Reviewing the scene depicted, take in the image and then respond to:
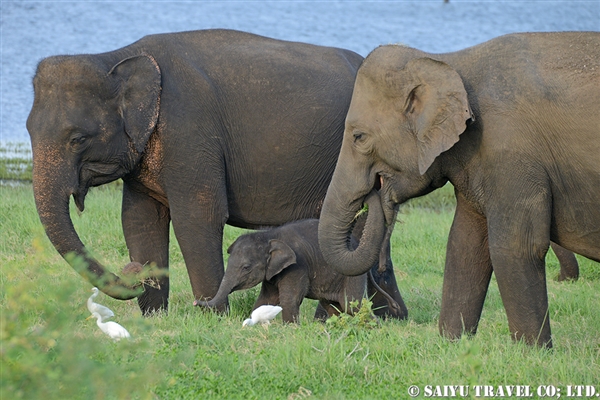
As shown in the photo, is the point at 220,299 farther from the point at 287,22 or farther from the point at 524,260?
the point at 287,22

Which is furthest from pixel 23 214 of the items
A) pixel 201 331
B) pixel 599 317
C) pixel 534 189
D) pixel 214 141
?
pixel 534 189

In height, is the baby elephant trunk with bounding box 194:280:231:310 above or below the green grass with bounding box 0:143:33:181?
above

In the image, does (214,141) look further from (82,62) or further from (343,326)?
(343,326)

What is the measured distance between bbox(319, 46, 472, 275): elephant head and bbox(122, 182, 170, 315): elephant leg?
2.12 metres

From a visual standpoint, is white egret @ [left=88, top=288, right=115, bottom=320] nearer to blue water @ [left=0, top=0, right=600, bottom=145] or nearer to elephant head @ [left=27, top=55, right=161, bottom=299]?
elephant head @ [left=27, top=55, right=161, bottom=299]

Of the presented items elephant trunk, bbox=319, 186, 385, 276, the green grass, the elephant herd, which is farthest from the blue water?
elephant trunk, bbox=319, 186, 385, 276

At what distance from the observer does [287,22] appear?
4025 cm

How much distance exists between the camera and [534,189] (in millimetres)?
5688

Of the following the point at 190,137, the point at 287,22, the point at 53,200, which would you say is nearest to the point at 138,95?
the point at 190,137

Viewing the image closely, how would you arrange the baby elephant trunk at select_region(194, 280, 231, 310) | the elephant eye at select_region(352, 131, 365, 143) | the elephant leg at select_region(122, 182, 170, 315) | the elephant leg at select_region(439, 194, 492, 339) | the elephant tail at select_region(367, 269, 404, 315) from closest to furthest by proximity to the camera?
the elephant eye at select_region(352, 131, 365, 143)
the elephant leg at select_region(439, 194, 492, 339)
the baby elephant trunk at select_region(194, 280, 231, 310)
the elephant tail at select_region(367, 269, 404, 315)
the elephant leg at select_region(122, 182, 170, 315)

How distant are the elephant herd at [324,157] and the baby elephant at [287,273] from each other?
0.05 feet

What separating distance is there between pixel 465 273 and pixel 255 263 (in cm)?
162

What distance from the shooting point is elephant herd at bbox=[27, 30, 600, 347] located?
18.7ft

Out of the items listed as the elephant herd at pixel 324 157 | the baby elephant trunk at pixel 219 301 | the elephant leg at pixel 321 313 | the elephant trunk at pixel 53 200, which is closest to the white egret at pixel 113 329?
the elephant herd at pixel 324 157
